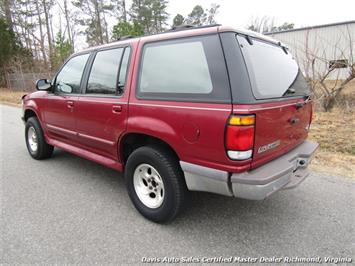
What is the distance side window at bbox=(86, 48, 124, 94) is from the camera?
3006 mm

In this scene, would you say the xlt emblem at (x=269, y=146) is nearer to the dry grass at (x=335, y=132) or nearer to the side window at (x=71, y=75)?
the side window at (x=71, y=75)

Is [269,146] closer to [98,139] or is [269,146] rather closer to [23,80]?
[98,139]

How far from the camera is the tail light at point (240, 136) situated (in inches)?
78.6

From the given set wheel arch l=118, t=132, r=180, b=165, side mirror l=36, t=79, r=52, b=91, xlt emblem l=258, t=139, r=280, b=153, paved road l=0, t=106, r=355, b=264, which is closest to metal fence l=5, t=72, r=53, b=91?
side mirror l=36, t=79, r=52, b=91

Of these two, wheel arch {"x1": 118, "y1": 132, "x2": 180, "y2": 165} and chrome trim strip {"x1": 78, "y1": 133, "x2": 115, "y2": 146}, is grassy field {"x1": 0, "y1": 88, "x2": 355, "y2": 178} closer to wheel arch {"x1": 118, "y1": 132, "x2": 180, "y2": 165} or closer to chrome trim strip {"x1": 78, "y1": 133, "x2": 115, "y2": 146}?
wheel arch {"x1": 118, "y1": 132, "x2": 180, "y2": 165}

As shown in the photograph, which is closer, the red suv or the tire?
the red suv

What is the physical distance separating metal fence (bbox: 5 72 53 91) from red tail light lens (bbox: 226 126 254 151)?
21497 mm

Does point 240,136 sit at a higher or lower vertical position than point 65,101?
lower

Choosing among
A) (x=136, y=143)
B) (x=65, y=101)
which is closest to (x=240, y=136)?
(x=136, y=143)

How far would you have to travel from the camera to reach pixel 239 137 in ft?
6.63

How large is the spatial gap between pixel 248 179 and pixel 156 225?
1165 mm

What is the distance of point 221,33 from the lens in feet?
7.11

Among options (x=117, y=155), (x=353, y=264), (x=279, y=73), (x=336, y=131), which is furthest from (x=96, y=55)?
(x=336, y=131)

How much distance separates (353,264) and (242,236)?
915 mm
